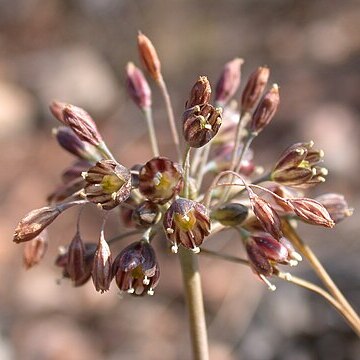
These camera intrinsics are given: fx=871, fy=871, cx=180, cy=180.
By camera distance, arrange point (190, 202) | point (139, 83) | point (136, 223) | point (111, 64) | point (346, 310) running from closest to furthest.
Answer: point (190, 202)
point (136, 223)
point (346, 310)
point (139, 83)
point (111, 64)

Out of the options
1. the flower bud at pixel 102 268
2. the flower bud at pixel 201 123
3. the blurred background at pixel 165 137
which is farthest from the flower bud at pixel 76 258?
the blurred background at pixel 165 137

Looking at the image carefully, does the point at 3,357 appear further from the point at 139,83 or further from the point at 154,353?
the point at 139,83

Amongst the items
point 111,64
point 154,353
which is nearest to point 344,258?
point 154,353

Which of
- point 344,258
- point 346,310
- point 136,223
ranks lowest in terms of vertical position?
point 346,310

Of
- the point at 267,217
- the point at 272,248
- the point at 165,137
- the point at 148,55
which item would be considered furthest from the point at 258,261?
the point at 165,137

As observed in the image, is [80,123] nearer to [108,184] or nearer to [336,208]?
[108,184]

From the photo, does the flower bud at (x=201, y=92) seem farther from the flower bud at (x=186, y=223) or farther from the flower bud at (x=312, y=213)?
the flower bud at (x=312, y=213)
